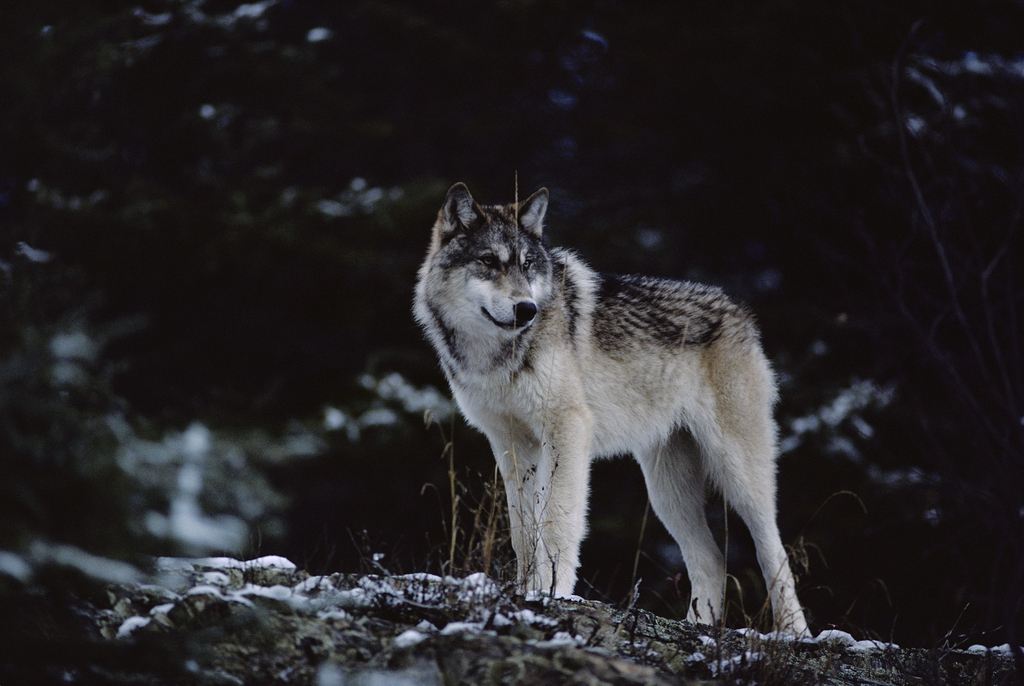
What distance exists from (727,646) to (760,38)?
7133 mm

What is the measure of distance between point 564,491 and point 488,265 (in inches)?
48.1

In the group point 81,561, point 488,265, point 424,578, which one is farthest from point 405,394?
point 81,561

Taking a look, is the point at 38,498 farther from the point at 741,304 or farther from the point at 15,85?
the point at 741,304

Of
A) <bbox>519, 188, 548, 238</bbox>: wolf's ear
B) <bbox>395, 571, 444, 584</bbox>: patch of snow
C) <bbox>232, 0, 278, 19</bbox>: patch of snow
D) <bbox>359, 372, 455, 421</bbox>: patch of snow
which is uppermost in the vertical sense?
<bbox>519, 188, 548, 238</bbox>: wolf's ear

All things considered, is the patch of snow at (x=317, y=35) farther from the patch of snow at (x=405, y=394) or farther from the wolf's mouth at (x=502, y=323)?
the wolf's mouth at (x=502, y=323)

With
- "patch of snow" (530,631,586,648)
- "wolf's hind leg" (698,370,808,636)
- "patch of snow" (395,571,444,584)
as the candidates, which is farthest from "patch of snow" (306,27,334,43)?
"patch of snow" (530,631,586,648)

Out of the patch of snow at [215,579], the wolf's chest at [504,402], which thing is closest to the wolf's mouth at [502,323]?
the wolf's chest at [504,402]

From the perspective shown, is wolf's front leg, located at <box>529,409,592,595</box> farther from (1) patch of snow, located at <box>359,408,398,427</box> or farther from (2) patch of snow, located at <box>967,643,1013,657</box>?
(1) patch of snow, located at <box>359,408,398,427</box>

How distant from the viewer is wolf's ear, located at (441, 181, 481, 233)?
16.2ft

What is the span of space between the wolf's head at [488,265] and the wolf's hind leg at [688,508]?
1.46m

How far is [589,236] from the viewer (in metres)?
8.99

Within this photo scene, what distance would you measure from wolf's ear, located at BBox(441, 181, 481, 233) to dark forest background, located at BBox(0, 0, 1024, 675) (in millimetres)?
2803

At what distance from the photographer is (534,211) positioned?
511cm

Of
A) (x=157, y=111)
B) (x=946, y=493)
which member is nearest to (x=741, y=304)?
(x=946, y=493)
